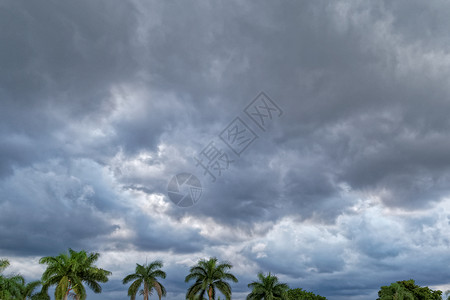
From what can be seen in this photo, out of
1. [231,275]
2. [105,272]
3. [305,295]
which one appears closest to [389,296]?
[305,295]

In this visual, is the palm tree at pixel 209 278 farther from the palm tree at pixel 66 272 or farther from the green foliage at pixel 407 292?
the green foliage at pixel 407 292

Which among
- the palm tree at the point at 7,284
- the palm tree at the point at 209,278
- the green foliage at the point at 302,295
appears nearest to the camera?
the palm tree at the point at 7,284

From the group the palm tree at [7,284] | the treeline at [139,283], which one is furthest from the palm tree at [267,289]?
the palm tree at [7,284]

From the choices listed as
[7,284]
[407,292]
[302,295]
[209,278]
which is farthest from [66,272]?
[407,292]

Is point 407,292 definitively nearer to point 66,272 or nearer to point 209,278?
point 209,278

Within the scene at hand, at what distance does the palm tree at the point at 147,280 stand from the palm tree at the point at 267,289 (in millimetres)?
16622

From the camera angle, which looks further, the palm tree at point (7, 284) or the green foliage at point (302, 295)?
the green foliage at point (302, 295)

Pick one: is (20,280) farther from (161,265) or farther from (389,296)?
(389,296)

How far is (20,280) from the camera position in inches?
2307

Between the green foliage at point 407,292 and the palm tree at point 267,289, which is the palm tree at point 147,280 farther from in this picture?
the green foliage at point 407,292

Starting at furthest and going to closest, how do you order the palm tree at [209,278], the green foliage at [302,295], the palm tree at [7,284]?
the green foliage at [302,295]
the palm tree at [209,278]
the palm tree at [7,284]

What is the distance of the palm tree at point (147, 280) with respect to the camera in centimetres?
7088

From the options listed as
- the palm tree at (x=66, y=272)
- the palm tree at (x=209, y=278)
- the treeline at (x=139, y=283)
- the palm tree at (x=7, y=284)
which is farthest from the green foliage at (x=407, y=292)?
the palm tree at (x=7, y=284)

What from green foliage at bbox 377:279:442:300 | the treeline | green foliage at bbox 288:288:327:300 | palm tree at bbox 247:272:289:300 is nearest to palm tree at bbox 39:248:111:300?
the treeline
